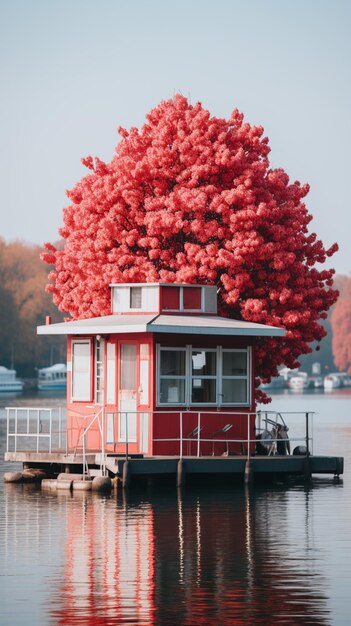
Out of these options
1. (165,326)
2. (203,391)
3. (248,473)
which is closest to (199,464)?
(248,473)

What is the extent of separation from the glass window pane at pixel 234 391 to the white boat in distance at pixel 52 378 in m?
135

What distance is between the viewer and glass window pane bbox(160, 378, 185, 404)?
3841cm

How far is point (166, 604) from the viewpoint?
20.9 meters

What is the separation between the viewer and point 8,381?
16675 cm

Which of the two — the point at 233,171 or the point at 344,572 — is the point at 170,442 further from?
the point at 344,572

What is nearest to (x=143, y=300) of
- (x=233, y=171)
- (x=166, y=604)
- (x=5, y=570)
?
(x=233, y=171)

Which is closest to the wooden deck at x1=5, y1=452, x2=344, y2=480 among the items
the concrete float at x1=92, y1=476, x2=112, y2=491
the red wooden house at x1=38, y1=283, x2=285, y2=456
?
the concrete float at x1=92, y1=476, x2=112, y2=491

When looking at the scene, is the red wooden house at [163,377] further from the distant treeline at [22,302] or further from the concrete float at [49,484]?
the distant treeline at [22,302]

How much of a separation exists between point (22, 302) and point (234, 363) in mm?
118918

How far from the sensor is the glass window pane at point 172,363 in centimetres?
3847

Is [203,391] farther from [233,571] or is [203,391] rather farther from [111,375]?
[233,571]

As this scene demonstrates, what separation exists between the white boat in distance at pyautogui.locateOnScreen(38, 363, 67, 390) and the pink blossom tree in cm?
12735

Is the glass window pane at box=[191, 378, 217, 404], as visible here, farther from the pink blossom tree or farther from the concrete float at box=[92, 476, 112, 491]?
the pink blossom tree

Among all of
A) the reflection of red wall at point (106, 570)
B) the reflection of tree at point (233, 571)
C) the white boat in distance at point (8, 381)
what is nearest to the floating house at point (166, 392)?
the reflection of tree at point (233, 571)
